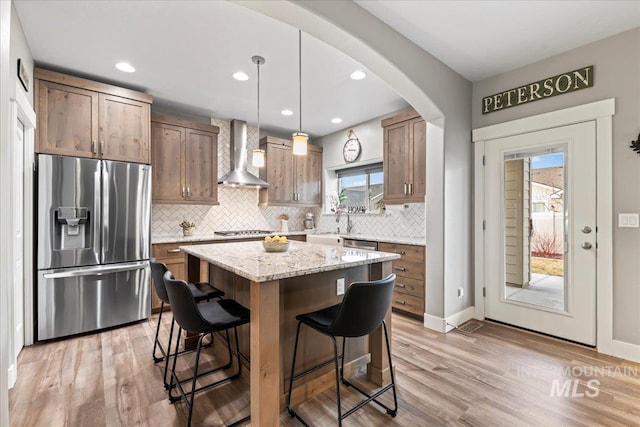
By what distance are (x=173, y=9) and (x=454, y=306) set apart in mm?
3792

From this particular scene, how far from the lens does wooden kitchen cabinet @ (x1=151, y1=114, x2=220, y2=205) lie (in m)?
3.90

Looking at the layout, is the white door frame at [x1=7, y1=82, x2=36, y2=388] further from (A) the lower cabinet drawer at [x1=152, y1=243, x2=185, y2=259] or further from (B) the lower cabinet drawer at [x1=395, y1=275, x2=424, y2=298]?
(B) the lower cabinet drawer at [x1=395, y1=275, x2=424, y2=298]

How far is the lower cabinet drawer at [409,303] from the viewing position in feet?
11.1

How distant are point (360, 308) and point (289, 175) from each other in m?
3.96

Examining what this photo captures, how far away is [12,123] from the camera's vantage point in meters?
2.18

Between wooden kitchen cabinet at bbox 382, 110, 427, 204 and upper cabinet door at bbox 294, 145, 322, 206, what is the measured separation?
1.80 m

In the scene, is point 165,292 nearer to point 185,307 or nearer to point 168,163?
point 185,307

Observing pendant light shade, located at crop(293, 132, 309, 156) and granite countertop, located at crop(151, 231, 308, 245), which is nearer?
pendant light shade, located at crop(293, 132, 309, 156)

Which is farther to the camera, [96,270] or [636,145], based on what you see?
[96,270]

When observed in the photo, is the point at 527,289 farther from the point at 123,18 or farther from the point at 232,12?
the point at 123,18

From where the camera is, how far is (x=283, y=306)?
1.94 meters

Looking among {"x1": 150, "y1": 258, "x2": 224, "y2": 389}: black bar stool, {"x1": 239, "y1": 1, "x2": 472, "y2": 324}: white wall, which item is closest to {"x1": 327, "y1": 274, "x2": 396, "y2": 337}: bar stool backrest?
{"x1": 150, "y1": 258, "x2": 224, "y2": 389}: black bar stool

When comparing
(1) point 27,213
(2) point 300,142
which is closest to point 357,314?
→ (2) point 300,142

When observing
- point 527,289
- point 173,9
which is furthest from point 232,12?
point 527,289
